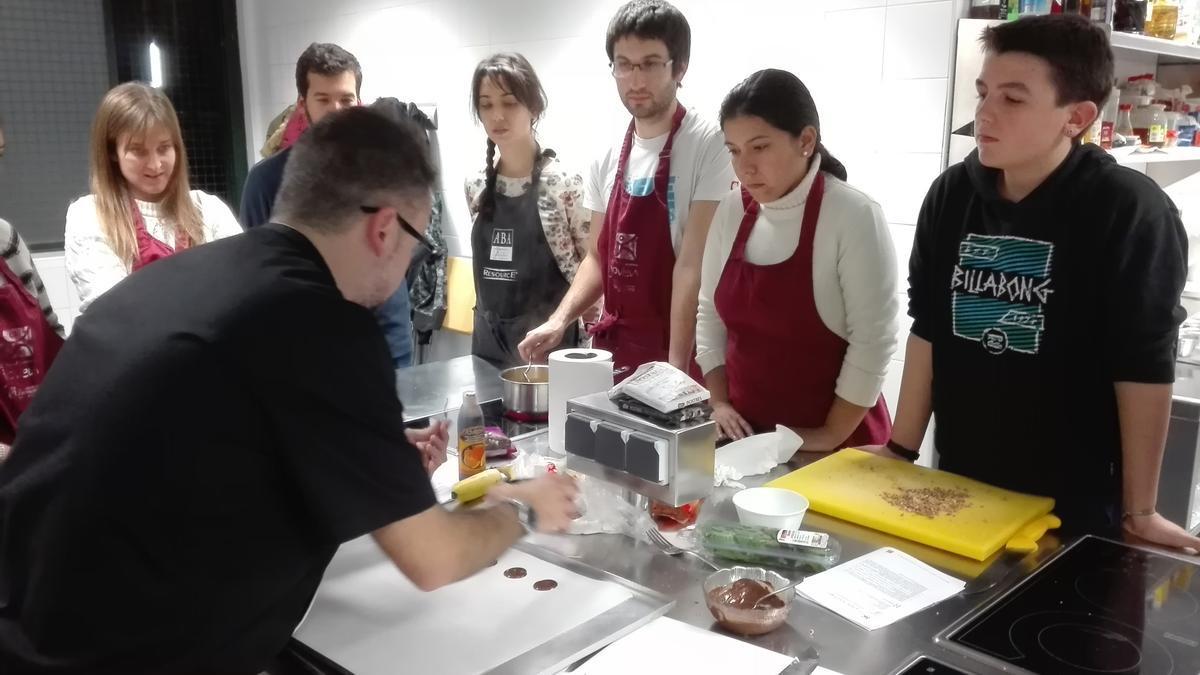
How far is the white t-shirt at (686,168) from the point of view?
242 centimetres

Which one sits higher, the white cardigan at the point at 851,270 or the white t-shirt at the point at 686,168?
the white t-shirt at the point at 686,168

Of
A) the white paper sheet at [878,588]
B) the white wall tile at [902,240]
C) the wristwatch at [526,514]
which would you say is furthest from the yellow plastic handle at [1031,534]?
the white wall tile at [902,240]

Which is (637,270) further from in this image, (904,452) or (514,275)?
(904,452)

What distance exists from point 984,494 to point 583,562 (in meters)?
0.68

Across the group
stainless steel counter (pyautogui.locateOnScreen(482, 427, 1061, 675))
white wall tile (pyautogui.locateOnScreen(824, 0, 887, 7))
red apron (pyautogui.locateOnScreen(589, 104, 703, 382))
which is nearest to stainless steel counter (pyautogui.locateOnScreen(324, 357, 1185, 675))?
stainless steel counter (pyautogui.locateOnScreen(482, 427, 1061, 675))

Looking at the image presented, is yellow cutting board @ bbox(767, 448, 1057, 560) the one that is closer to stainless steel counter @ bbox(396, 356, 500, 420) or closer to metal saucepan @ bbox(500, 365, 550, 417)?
metal saucepan @ bbox(500, 365, 550, 417)

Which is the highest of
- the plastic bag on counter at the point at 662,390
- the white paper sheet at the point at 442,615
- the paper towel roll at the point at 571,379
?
Result: the plastic bag on counter at the point at 662,390

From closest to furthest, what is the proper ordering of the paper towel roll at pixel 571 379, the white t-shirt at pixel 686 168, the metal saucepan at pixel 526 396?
1. the paper towel roll at pixel 571 379
2. the metal saucepan at pixel 526 396
3. the white t-shirt at pixel 686 168

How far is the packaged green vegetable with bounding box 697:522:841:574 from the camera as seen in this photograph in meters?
1.29

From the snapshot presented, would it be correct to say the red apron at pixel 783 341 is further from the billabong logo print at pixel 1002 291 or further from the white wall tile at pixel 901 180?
the white wall tile at pixel 901 180

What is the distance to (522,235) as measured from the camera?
2.91m

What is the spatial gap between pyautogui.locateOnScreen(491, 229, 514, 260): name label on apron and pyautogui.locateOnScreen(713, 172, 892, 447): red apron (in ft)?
3.47

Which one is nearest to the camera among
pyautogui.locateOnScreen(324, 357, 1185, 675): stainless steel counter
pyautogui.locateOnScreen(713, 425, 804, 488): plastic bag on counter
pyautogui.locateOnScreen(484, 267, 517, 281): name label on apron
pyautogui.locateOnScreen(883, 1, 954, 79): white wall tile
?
pyautogui.locateOnScreen(324, 357, 1185, 675): stainless steel counter

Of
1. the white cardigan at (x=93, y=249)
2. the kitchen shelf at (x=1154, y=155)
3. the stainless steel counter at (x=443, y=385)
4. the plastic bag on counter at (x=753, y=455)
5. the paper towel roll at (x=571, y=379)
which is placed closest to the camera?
the plastic bag on counter at (x=753, y=455)
